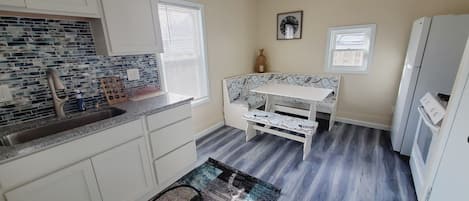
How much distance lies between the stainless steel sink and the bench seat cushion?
5.55 ft

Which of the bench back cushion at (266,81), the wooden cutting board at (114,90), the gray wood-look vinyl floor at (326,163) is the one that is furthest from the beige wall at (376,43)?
the wooden cutting board at (114,90)

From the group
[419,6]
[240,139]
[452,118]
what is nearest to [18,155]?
[240,139]

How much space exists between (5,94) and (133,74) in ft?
3.11

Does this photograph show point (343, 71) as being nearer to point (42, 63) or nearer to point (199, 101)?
point (199, 101)

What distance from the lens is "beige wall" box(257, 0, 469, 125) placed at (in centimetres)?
272

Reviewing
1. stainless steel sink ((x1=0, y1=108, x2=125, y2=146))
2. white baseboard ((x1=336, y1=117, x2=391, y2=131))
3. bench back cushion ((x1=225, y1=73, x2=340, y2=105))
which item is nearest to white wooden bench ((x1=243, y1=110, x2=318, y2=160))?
bench back cushion ((x1=225, y1=73, x2=340, y2=105))

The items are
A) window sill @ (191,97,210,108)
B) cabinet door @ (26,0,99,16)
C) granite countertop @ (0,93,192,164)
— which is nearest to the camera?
granite countertop @ (0,93,192,164)

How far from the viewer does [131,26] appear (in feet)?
5.75

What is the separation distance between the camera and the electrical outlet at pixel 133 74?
2.12 meters

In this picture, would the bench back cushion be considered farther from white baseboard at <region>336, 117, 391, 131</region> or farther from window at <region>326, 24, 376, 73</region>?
white baseboard at <region>336, 117, 391, 131</region>

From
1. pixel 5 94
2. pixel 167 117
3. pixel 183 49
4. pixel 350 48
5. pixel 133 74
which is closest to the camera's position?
pixel 5 94

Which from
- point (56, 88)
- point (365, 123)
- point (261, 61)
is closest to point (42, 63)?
point (56, 88)

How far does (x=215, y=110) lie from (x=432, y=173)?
2.63m

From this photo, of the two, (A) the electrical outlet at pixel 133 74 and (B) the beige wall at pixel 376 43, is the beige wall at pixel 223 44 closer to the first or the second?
(B) the beige wall at pixel 376 43
